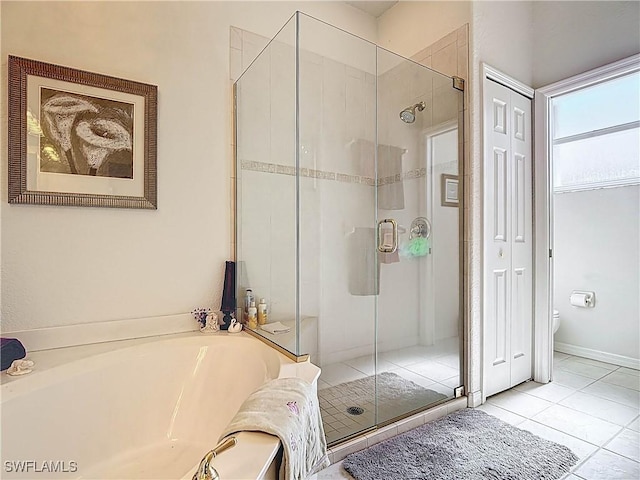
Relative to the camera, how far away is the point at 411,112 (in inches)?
90.6

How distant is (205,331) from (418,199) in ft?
5.04

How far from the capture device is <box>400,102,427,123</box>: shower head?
2.29 m

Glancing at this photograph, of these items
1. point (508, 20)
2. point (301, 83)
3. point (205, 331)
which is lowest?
point (205, 331)

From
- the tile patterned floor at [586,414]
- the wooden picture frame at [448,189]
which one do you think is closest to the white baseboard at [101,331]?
the tile patterned floor at [586,414]

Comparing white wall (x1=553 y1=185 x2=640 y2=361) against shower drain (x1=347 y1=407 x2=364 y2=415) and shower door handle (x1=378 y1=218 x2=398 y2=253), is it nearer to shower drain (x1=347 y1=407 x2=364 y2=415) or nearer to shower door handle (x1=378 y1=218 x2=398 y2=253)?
shower door handle (x1=378 y1=218 x2=398 y2=253)

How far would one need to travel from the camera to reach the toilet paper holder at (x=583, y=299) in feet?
10.6

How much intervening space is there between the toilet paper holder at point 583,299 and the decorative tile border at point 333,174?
2172mm

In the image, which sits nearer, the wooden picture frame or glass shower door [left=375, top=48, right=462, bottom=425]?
glass shower door [left=375, top=48, right=462, bottom=425]

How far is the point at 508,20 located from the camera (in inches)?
99.6

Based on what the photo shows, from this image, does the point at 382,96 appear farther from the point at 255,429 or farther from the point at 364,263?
the point at 255,429

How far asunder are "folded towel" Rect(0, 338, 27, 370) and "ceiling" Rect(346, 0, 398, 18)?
10.1 feet

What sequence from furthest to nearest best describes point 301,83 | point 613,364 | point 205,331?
point 613,364, point 205,331, point 301,83

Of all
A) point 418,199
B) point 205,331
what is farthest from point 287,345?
point 418,199

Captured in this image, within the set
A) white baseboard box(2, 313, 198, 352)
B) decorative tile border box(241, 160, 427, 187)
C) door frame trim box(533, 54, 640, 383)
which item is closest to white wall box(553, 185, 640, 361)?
door frame trim box(533, 54, 640, 383)
